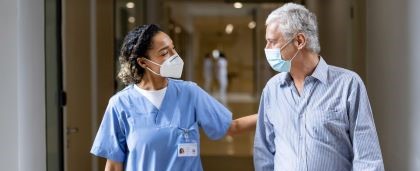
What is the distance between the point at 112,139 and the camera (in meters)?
1.78

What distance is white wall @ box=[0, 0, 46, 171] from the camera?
2.06 meters

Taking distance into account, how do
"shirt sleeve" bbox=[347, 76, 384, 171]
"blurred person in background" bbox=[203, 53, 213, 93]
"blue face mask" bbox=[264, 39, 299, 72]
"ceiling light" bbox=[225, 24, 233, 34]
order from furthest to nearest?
"blurred person in background" bbox=[203, 53, 213, 93], "ceiling light" bbox=[225, 24, 233, 34], "blue face mask" bbox=[264, 39, 299, 72], "shirt sleeve" bbox=[347, 76, 384, 171]

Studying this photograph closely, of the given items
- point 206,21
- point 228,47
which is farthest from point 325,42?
point 228,47

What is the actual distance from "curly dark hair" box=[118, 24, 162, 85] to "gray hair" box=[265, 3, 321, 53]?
1.49 ft

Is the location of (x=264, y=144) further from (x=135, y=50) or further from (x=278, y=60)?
(x=135, y=50)

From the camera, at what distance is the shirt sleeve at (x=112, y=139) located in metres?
1.78

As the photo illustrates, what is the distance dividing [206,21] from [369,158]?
1265 cm

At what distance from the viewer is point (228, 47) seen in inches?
656

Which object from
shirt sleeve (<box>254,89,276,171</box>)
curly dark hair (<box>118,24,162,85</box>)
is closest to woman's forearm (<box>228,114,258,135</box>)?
shirt sleeve (<box>254,89,276,171</box>)

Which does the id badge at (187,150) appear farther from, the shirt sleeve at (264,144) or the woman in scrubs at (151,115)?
the shirt sleeve at (264,144)

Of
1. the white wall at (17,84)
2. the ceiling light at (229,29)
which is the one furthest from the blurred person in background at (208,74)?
the white wall at (17,84)

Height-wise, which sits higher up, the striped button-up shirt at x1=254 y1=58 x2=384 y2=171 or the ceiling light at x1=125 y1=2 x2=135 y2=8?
the ceiling light at x1=125 y1=2 x2=135 y2=8

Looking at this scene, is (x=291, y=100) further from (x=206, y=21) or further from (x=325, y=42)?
(x=206, y=21)

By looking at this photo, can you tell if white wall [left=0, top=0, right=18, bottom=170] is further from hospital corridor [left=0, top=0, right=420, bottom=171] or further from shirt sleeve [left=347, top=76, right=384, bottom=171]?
shirt sleeve [left=347, top=76, right=384, bottom=171]
